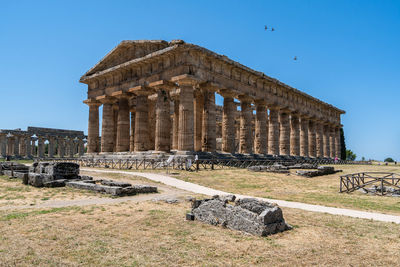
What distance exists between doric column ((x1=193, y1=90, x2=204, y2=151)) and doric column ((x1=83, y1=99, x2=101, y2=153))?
50.3ft

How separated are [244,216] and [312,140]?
5369cm

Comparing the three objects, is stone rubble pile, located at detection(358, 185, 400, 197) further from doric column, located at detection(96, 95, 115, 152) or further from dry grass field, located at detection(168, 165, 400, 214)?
doric column, located at detection(96, 95, 115, 152)

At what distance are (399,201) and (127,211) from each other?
12373 millimetres

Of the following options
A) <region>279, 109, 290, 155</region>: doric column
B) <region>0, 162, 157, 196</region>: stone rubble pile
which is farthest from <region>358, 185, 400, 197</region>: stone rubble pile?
<region>279, 109, 290, 155</region>: doric column

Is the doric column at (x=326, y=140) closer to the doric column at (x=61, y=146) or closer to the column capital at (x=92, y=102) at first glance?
the column capital at (x=92, y=102)

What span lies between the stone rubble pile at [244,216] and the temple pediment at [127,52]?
89.3 ft

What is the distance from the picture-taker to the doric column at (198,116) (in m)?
36.2

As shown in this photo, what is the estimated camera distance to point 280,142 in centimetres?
4859

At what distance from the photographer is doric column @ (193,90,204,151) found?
36.2m

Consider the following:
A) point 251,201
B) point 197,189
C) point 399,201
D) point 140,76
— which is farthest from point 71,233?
point 140,76

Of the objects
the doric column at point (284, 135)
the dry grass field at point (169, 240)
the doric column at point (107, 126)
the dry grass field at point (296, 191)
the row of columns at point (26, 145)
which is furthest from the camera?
the row of columns at point (26, 145)

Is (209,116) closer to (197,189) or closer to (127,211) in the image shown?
(197,189)

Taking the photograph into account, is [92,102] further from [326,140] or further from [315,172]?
[326,140]

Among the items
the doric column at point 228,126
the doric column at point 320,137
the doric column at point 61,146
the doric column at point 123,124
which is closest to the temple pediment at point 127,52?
the doric column at point 123,124
